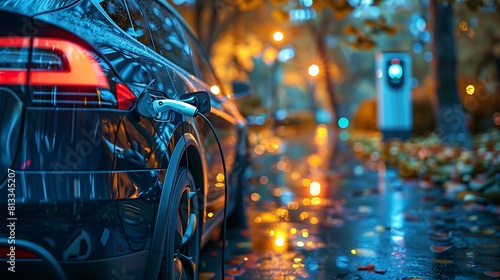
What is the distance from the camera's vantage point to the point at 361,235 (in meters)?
6.30

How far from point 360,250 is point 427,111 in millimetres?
14998

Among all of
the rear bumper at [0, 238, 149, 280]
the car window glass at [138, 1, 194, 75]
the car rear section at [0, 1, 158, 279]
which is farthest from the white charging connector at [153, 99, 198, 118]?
the rear bumper at [0, 238, 149, 280]

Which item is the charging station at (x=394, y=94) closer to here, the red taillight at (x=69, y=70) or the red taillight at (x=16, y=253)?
the red taillight at (x=69, y=70)

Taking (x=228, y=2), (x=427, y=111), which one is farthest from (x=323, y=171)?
(x=427, y=111)

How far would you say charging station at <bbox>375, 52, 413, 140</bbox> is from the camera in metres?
17.9

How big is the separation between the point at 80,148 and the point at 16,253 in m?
0.47

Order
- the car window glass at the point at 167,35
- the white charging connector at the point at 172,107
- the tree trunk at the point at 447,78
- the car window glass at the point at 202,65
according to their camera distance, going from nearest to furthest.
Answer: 1. the white charging connector at the point at 172,107
2. the car window glass at the point at 167,35
3. the car window glass at the point at 202,65
4. the tree trunk at the point at 447,78

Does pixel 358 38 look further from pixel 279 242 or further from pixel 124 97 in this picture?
pixel 124 97

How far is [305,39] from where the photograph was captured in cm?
3397

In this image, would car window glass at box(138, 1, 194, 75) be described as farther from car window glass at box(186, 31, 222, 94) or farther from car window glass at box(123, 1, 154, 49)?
car window glass at box(186, 31, 222, 94)

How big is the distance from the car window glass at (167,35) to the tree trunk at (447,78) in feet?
32.1

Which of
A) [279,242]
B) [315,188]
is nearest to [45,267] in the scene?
[279,242]

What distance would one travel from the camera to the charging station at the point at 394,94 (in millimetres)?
17875

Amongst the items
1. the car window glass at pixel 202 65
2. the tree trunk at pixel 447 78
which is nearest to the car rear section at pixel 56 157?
the car window glass at pixel 202 65
